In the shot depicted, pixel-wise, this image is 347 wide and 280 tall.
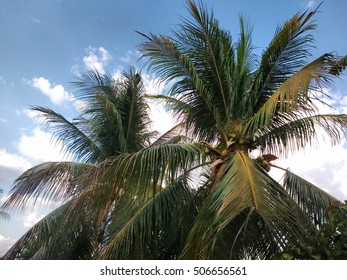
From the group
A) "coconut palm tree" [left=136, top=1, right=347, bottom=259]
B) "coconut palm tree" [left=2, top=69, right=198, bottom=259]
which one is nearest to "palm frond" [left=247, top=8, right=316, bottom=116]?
"coconut palm tree" [left=136, top=1, right=347, bottom=259]

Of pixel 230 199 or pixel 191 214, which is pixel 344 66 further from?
pixel 191 214

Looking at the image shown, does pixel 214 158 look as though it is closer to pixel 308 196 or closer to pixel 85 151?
pixel 308 196

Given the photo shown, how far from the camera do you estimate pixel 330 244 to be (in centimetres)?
296

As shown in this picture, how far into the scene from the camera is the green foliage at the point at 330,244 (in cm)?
281

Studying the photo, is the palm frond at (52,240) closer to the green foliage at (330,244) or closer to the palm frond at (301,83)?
the palm frond at (301,83)

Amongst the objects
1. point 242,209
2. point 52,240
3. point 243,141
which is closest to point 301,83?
point 243,141

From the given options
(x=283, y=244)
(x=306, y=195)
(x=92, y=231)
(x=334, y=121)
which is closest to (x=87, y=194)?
(x=283, y=244)

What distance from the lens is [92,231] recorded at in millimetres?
8930

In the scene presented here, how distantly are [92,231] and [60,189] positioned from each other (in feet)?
4.49

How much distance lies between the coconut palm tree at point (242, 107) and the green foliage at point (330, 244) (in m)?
1.33

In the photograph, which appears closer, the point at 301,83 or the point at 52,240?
the point at 301,83

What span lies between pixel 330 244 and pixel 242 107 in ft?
10.7

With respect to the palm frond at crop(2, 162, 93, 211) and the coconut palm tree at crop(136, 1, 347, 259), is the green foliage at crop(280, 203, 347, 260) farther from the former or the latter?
Answer: the palm frond at crop(2, 162, 93, 211)

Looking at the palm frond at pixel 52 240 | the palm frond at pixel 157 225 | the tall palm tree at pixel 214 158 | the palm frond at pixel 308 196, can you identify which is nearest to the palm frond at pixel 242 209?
the tall palm tree at pixel 214 158
